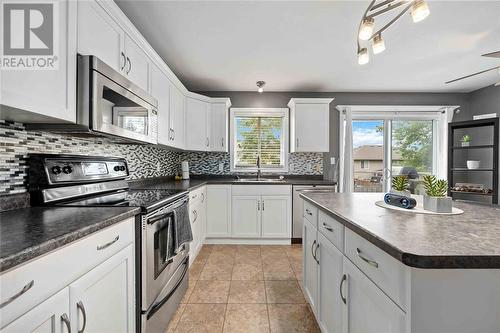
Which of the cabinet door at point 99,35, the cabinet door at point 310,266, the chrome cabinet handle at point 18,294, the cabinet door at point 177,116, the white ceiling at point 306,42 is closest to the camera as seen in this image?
the chrome cabinet handle at point 18,294

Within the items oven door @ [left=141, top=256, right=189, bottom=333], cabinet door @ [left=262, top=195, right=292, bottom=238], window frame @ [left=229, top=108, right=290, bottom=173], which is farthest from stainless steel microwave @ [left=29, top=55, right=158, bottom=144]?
window frame @ [left=229, top=108, right=290, bottom=173]

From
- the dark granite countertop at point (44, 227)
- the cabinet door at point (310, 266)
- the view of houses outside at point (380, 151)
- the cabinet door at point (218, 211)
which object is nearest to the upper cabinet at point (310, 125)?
the view of houses outside at point (380, 151)

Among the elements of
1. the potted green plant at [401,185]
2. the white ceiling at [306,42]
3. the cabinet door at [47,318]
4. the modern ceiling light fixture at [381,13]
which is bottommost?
the cabinet door at [47,318]

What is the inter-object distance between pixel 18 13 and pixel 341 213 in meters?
1.72

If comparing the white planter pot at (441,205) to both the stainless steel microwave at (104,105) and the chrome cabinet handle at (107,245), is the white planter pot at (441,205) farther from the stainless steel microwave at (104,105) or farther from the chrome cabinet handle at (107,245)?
the stainless steel microwave at (104,105)

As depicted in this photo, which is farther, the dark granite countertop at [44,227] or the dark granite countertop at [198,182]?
the dark granite countertop at [198,182]

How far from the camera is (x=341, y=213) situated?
116cm

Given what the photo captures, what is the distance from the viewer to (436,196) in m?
1.20

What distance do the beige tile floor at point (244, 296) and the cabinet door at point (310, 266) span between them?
8.0 inches

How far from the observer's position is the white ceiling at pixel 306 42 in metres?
1.90

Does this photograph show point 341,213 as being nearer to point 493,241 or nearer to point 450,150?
point 493,241

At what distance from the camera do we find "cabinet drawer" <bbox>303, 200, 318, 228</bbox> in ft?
5.19

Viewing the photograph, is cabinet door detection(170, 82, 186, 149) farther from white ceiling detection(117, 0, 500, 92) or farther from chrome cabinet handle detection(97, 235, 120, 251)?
chrome cabinet handle detection(97, 235, 120, 251)

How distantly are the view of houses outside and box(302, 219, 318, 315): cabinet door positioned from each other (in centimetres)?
276
